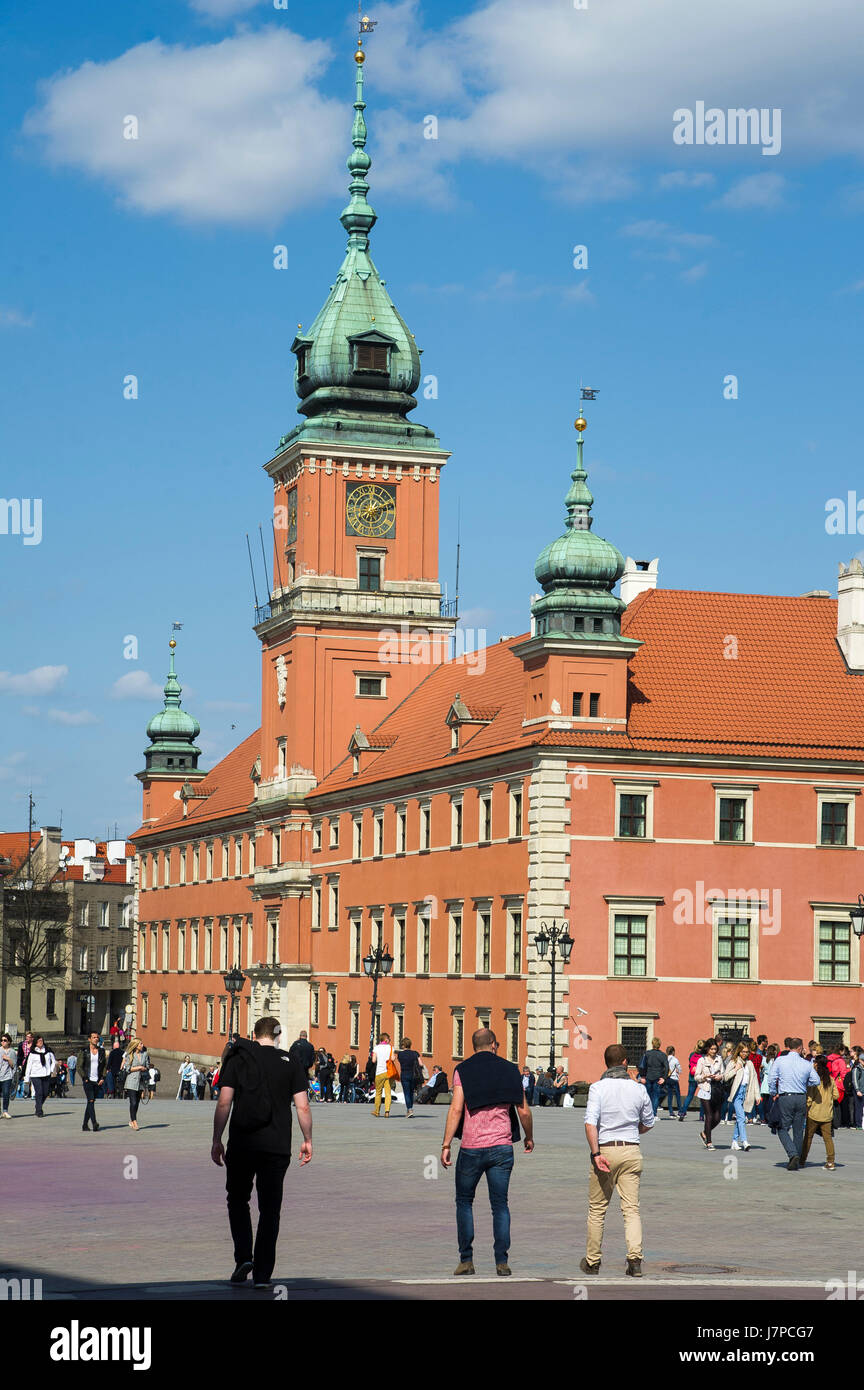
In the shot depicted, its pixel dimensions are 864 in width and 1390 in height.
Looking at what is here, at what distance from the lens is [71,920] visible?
388 feet

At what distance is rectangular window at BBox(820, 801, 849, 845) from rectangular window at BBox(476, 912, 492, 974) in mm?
10106

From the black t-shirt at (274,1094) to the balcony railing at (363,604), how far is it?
66.2 m

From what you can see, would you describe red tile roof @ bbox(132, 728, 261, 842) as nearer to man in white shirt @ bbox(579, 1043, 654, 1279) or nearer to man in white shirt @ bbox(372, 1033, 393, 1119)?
man in white shirt @ bbox(372, 1033, 393, 1119)

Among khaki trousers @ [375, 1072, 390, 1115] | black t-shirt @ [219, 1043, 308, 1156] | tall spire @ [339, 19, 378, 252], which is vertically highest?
tall spire @ [339, 19, 378, 252]

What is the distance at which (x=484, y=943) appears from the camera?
61.3 metres

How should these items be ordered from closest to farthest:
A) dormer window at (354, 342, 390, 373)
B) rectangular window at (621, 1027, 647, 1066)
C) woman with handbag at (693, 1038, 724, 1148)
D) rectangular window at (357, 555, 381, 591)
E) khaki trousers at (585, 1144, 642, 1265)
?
1. khaki trousers at (585, 1144, 642, 1265)
2. woman with handbag at (693, 1038, 724, 1148)
3. rectangular window at (621, 1027, 647, 1066)
4. rectangular window at (357, 555, 381, 591)
5. dormer window at (354, 342, 390, 373)

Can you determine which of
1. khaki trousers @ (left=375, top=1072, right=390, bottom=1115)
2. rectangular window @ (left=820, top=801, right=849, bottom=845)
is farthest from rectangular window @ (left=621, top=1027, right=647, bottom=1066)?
khaki trousers @ (left=375, top=1072, right=390, bottom=1115)

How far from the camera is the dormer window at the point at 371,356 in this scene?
8231 cm

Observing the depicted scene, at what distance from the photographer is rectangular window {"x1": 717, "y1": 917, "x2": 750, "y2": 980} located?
56938 mm

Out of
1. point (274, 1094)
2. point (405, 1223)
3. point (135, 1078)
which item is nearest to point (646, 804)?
point (135, 1078)

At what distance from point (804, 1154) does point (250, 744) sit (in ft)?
249

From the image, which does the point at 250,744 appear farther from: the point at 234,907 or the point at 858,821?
the point at 858,821

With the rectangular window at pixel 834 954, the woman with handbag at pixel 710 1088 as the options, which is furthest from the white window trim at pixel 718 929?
the woman with handbag at pixel 710 1088
